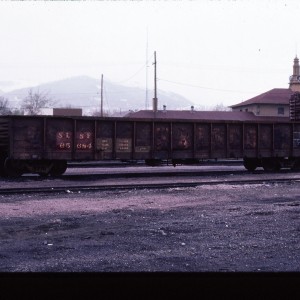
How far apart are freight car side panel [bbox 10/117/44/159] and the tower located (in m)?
58.9

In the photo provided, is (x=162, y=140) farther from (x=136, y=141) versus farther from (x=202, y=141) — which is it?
(x=202, y=141)

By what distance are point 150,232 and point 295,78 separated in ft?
227

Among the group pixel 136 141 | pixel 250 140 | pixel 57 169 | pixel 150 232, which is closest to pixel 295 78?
pixel 250 140

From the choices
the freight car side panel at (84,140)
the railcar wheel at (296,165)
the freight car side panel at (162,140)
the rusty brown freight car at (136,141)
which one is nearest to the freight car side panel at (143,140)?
the rusty brown freight car at (136,141)

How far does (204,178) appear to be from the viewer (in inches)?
717

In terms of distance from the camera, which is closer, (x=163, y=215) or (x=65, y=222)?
(x=65, y=222)

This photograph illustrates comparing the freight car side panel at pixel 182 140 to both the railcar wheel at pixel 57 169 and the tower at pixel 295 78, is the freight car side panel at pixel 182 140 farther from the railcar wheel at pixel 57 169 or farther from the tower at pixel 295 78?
the tower at pixel 295 78

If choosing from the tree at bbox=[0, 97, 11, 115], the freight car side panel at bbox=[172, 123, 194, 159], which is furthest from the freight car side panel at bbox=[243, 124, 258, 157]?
the tree at bbox=[0, 97, 11, 115]

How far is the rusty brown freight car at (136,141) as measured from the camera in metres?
17.5

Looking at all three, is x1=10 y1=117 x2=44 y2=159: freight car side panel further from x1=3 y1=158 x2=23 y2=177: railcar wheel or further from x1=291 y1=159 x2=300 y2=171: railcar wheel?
x1=291 y1=159 x2=300 y2=171: railcar wheel

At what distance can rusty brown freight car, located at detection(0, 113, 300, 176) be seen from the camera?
17.5m
